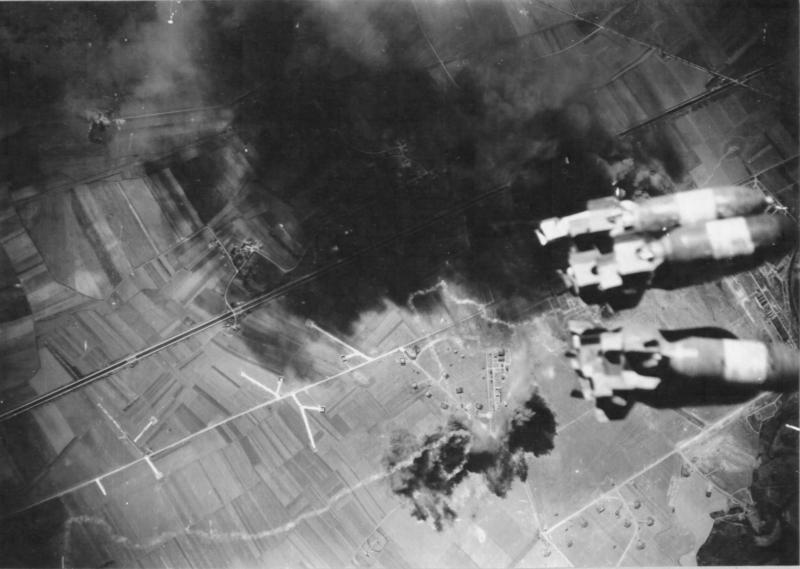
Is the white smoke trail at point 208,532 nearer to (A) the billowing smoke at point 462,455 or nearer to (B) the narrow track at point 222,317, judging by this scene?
(A) the billowing smoke at point 462,455

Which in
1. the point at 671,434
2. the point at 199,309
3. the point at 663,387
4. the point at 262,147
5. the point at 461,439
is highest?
the point at 262,147

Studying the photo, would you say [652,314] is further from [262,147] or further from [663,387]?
[262,147]

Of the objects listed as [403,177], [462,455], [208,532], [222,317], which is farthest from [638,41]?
[208,532]

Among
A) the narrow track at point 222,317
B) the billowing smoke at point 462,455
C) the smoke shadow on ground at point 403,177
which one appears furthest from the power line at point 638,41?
the billowing smoke at point 462,455

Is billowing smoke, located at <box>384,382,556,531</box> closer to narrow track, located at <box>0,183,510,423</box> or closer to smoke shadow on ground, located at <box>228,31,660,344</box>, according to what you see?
smoke shadow on ground, located at <box>228,31,660,344</box>

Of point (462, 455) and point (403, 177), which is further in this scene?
point (403, 177)

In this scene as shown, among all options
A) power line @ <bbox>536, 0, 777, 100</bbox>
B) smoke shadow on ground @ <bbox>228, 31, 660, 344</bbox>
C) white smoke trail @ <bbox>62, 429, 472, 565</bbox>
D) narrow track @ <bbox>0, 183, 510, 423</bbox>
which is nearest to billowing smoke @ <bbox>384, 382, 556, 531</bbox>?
white smoke trail @ <bbox>62, 429, 472, 565</bbox>

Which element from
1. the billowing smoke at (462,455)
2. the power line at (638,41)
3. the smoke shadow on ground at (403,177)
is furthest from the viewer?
the power line at (638,41)

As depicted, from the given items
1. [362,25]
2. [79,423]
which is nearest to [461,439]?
[79,423]

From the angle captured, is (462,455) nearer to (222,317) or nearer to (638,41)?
(222,317)
